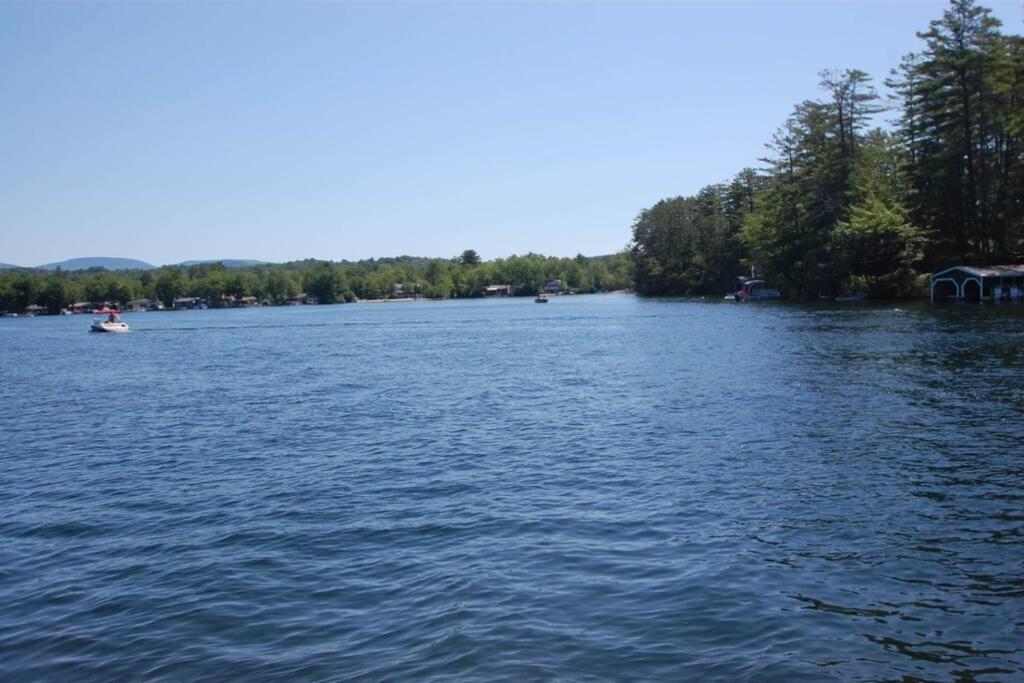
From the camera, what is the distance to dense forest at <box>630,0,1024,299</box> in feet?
255

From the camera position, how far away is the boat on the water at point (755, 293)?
12031 cm

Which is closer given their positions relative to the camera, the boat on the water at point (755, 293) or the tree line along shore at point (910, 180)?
the tree line along shore at point (910, 180)

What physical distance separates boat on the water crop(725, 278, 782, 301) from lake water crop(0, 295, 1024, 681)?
8937 centimetres

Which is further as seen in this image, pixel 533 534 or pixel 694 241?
pixel 694 241

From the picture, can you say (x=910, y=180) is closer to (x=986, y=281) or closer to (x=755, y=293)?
(x=986, y=281)

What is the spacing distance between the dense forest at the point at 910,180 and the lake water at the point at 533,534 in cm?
5824

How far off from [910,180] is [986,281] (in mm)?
16393

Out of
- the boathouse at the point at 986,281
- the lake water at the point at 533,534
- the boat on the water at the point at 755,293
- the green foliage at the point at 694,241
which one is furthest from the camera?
the green foliage at the point at 694,241

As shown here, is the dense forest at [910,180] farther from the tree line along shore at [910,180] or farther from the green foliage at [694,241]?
the green foliage at [694,241]

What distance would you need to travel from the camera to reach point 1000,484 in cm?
1638

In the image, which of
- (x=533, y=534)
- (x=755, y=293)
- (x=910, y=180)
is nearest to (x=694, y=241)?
(x=755, y=293)

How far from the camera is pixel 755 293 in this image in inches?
4825

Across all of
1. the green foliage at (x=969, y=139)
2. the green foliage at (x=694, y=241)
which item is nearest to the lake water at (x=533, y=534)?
the green foliage at (x=969, y=139)

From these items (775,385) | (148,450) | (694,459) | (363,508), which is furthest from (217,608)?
(775,385)
